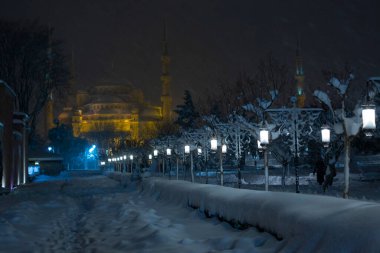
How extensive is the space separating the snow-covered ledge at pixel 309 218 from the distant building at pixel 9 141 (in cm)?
2322

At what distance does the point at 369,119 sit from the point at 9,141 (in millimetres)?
28930

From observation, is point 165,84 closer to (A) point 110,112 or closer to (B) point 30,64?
(A) point 110,112

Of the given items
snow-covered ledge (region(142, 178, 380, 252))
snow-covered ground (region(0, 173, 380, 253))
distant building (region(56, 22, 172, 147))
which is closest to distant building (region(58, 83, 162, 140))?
distant building (region(56, 22, 172, 147))

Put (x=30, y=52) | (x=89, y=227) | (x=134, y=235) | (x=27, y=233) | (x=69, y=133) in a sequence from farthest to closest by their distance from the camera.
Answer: (x=69, y=133) → (x=30, y=52) → (x=89, y=227) → (x=27, y=233) → (x=134, y=235)

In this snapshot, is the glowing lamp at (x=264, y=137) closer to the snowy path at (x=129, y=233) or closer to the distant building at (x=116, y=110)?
the snowy path at (x=129, y=233)

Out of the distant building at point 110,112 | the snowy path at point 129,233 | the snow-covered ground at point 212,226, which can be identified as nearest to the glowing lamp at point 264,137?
the snow-covered ground at point 212,226

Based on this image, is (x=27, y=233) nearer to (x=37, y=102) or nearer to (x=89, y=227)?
(x=89, y=227)

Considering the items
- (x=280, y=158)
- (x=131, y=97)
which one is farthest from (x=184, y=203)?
(x=131, y=97)

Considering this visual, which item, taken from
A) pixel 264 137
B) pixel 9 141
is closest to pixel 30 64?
pixel 9 141

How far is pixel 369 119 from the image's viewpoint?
1254 centimetres

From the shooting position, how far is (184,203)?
19172 millimetres

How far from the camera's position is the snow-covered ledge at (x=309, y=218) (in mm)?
7051

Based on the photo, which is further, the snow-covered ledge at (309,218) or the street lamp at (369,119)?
the street lamp at (369,119)

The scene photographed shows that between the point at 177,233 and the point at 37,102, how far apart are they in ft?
127
